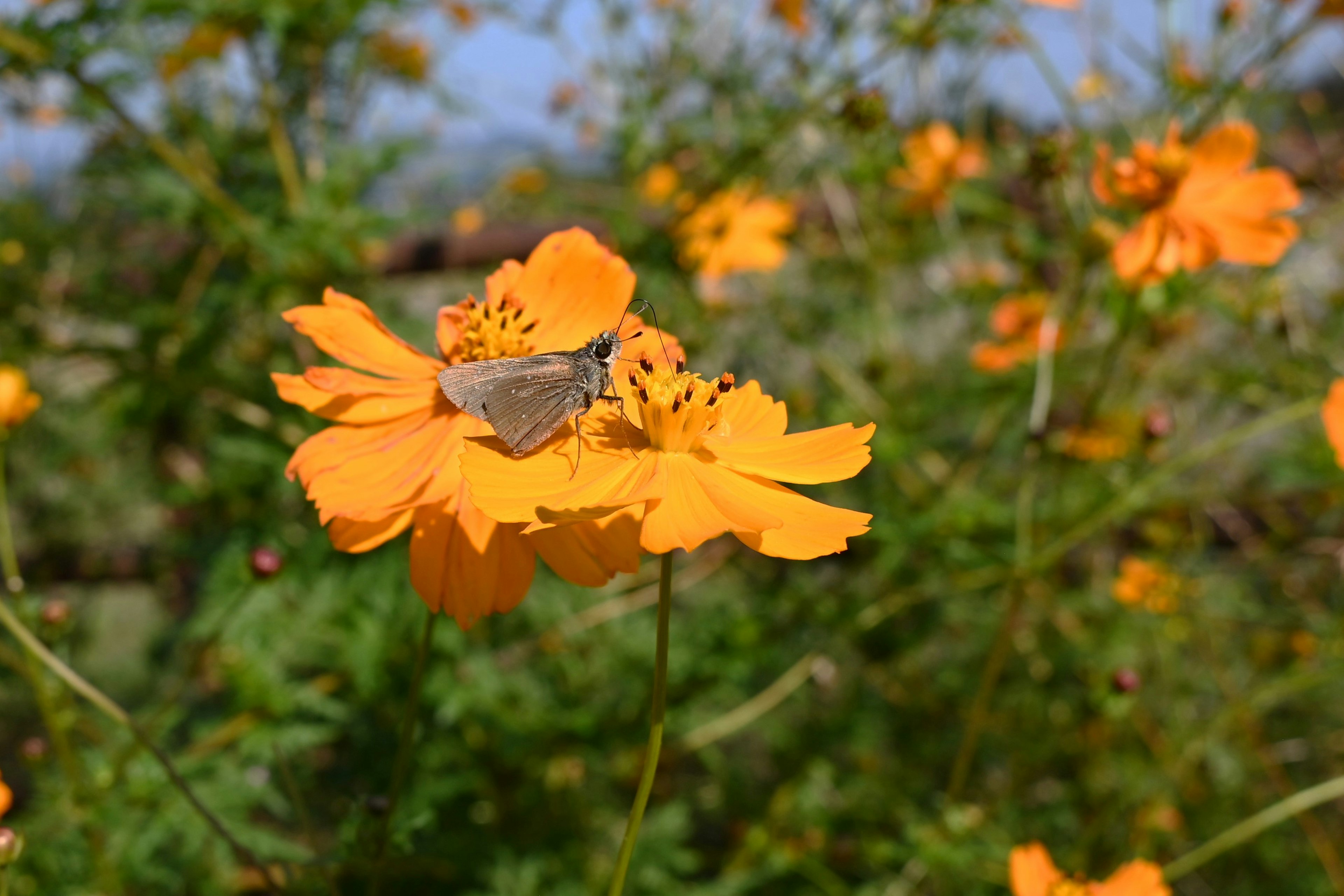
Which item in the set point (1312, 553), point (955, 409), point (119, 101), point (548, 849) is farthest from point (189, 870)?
point (1312, 553)

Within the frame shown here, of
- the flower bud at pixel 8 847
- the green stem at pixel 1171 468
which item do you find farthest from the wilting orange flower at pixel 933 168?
the flower bud at pixel 8 847

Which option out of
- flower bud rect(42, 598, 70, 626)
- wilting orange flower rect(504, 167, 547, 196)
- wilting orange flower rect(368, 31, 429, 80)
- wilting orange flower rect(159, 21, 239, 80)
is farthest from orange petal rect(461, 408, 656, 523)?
wilting orange flower rect(504, 167, 547, 196)

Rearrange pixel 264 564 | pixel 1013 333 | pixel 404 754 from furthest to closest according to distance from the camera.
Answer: pixel 1013 333
pixel 264 564
pixel 404 754

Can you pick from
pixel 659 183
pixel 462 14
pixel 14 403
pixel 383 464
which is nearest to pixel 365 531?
pixel 383 464

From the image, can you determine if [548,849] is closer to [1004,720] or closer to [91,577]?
[1004,720]

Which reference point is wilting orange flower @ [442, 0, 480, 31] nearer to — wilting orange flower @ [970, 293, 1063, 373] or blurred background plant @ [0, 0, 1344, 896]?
blurred background plant @ [0, 0, 1344, 896]

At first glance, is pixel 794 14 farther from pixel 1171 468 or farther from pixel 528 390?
pixel 528 390
